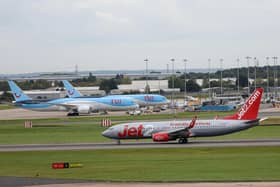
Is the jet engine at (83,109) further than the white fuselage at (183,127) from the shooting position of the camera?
Yes

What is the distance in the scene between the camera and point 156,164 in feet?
180

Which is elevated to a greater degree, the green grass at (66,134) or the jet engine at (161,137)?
the jet engine at (161,137)

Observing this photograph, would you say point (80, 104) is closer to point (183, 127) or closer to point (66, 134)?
point (66, 134)

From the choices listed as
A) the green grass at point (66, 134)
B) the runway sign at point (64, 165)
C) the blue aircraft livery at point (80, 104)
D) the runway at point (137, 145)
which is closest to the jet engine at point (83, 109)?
the blue aircraft livery at point (80, 104)

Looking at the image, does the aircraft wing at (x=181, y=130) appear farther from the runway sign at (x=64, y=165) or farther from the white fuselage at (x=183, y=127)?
the runway sign at (x=64, y=165)

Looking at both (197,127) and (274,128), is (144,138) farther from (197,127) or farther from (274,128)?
(274,128)

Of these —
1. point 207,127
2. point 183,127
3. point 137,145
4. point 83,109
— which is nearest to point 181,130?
point 183,127

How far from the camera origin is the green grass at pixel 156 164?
1881 inches

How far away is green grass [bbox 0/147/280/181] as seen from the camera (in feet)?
157

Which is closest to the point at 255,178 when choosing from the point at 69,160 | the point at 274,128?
the point at 69,160

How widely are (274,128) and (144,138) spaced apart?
22723 mm

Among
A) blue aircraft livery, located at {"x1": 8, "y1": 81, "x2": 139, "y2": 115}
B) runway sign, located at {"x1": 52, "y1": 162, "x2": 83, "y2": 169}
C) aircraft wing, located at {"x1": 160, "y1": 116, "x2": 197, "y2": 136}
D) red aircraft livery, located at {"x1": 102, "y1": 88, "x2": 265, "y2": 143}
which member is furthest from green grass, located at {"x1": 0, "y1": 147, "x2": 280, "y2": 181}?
blue aircraft livery, located at {"x1": 8, "y1": 81, "x2": 139, "y2": 115}

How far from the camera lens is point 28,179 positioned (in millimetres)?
47875

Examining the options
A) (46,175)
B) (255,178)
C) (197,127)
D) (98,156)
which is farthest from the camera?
(197,127)
